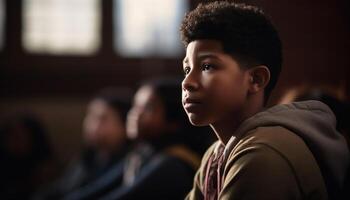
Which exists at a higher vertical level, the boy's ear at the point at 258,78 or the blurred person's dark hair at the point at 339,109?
the boy's ear at the point at 258,78

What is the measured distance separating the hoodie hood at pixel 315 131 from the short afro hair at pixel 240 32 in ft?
0.30

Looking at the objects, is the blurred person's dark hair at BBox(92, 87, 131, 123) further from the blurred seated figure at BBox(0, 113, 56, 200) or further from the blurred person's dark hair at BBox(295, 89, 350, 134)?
the blurred person's dark hair at BBox(295, 89, 350, 134)

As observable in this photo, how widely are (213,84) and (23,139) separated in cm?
285

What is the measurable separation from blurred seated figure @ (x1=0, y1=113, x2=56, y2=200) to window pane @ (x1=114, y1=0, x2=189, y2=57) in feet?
3.53

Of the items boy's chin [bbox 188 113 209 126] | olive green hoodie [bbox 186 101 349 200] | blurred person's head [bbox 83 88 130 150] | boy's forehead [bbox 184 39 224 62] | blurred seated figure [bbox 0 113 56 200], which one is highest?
boy's forehead [bbox 184 39 224 62]

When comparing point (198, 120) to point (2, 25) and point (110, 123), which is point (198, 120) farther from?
point (2, 25)

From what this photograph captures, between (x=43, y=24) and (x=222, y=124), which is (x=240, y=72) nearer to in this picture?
(x=222, y=124)

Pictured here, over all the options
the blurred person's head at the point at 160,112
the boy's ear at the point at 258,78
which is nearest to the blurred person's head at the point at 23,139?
the blurred person's head at the point at 160,112

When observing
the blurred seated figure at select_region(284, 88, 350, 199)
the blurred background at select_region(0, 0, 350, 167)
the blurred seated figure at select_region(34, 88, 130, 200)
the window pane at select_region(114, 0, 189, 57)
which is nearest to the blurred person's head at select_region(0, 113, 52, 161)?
the blurred background at select_region(0, 0, 350, 167)

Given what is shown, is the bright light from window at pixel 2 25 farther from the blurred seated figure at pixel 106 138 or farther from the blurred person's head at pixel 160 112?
the blurred person's head at pixel 160 112

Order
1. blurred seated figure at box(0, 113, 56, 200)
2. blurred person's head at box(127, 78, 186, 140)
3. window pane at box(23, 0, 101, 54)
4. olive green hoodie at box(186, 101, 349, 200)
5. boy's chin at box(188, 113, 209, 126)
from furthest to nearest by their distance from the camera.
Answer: window pane at box(23, 0, 101, 54)
blurred seated figure at box(0, 113, 56, 200)
blurred person's head at box(127, 78, 186, 140)
boy's chin at box(188, 113, 209, 126)
olive green hoodie at box(186, 101, 349, 200)

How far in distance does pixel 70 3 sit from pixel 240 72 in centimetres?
360

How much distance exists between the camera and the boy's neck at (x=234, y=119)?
976 millimetres

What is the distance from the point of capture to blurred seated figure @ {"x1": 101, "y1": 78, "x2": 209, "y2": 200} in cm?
183
